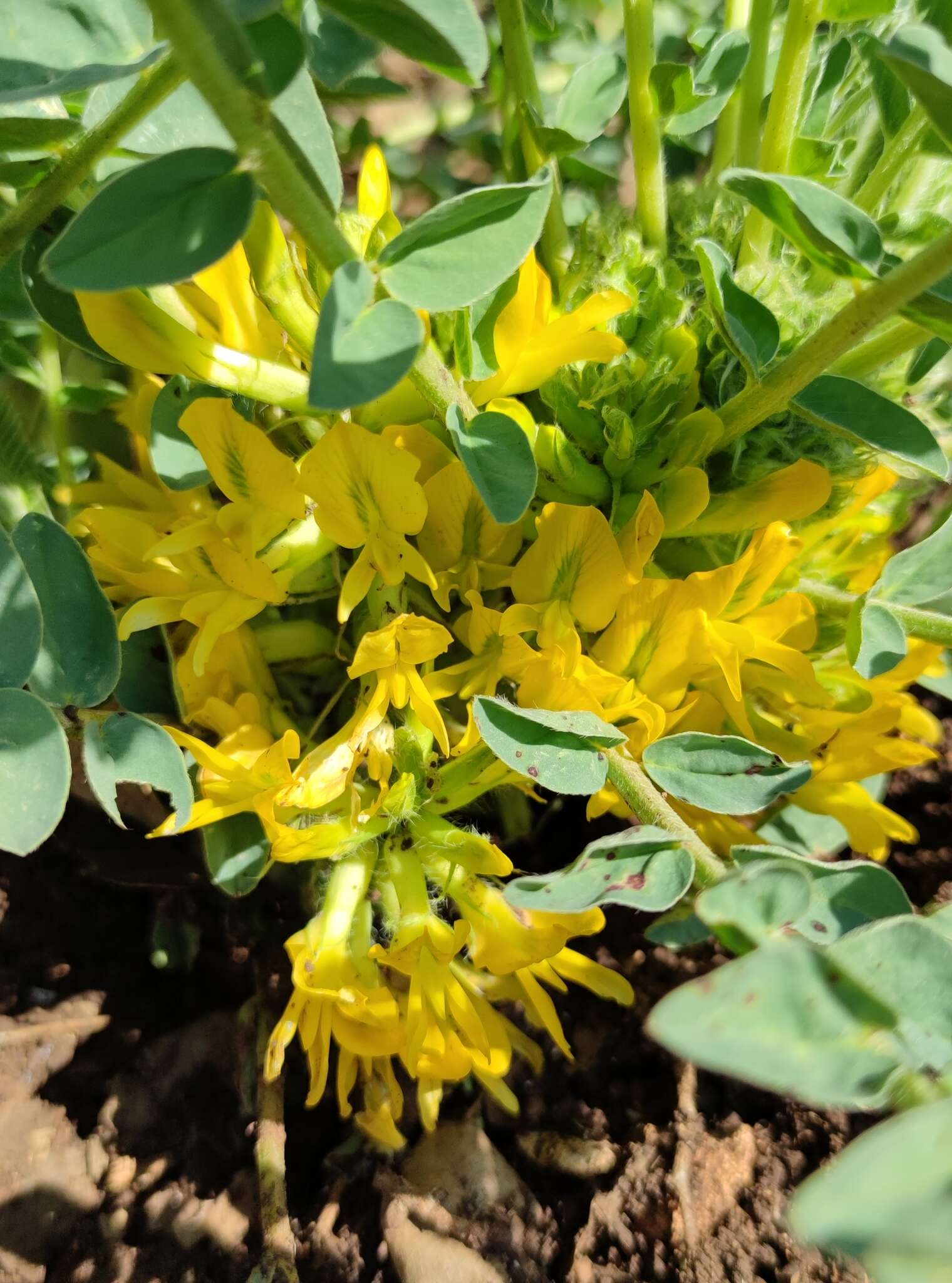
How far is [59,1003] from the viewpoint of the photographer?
4.04ft

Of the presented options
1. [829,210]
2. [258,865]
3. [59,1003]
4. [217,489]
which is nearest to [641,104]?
[829,210]

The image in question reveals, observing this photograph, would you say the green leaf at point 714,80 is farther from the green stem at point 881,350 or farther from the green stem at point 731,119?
the green stem at point 881,350

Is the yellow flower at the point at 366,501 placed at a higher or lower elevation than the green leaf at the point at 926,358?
lower

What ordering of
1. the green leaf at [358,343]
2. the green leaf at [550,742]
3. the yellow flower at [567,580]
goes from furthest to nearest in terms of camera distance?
1. the yellow flower at [567,580]
2. the green leaf at [550,742]
3. the green leaf at [358,343]

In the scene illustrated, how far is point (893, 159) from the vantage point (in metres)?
0.93

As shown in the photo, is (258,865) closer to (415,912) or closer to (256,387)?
(415,912)

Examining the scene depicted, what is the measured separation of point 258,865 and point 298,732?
142 millimetres

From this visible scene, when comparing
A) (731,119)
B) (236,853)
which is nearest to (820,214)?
(731,119)

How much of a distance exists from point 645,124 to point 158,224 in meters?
0.62

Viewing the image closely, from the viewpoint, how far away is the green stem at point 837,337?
1.94 ft

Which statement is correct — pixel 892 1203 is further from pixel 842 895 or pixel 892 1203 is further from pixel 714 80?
pixel 714 80

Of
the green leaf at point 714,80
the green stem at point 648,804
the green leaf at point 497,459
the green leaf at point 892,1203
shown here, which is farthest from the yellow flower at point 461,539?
the green leaf at point 892,1203

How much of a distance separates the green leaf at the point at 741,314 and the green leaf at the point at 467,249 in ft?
0.51

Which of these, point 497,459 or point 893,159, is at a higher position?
point 893,159
